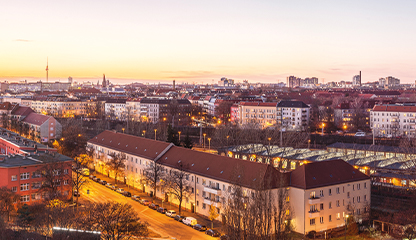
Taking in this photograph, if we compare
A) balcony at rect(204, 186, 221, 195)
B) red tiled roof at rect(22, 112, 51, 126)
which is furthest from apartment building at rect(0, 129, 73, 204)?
red tiled roof at rect(22, 112, 51, 126)

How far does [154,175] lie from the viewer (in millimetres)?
27203

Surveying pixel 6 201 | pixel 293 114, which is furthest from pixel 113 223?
pixel 293 114

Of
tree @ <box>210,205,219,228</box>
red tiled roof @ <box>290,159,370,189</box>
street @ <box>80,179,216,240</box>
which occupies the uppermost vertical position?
red tiled roof @ <box>290,159,370,189</box>

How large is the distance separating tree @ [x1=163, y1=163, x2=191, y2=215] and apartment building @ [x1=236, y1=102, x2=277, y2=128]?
3723 centimetres

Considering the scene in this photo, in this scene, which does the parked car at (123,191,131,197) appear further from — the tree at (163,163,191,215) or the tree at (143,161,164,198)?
the tree at (163,163,191,215)

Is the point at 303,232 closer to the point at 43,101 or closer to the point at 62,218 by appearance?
the point at 62,218

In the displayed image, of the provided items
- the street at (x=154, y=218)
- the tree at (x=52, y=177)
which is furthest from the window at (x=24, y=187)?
the street at (x=154, y=218)

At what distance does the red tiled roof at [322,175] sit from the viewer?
21.3 metres

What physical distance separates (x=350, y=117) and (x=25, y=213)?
52.8 metres

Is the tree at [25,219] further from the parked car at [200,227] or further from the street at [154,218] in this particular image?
the parked car at [200,227]

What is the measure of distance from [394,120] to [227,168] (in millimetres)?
38119

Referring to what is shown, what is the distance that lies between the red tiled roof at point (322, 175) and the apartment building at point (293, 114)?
36.9 m

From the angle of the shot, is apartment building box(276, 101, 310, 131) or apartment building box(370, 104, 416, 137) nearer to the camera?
apartment building box(370, 104, 416, 137)

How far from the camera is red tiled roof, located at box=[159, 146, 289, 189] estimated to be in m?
21.0
